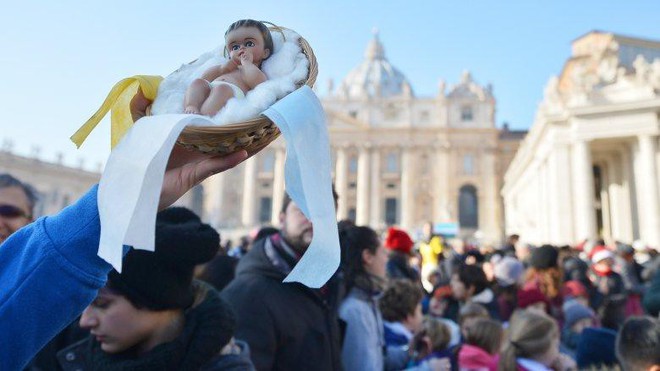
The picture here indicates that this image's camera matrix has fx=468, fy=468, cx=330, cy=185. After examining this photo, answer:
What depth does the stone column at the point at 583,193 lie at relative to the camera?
758 inches

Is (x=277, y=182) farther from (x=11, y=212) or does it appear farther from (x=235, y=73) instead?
(x=235, y=73)

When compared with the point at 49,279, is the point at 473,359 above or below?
below

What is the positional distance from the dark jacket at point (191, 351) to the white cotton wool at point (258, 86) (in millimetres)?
948

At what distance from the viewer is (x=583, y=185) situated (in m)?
19.8

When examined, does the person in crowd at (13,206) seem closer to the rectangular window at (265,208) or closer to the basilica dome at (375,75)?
the rectangular window at (265,208)

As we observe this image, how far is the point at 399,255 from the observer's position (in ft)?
22.4

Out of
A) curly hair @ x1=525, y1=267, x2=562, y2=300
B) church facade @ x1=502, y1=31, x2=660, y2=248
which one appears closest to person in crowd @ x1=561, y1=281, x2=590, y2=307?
curly hair @ x1=525, y1=267, x2=562, y2=300

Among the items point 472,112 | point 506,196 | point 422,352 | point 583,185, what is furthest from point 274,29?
point 472,112

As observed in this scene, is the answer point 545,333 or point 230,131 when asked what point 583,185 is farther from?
→ point 230,131

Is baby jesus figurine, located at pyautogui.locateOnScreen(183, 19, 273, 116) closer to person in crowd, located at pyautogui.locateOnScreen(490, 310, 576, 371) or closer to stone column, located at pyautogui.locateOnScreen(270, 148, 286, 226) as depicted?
person in crowd, located at pyautogui.locateOnScreen(490, 310, 576, 371)

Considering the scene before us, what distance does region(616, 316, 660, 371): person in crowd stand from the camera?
8.82ft

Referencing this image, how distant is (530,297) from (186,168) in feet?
17.4

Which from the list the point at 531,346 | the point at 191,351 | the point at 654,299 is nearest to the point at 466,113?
the point at 654,299

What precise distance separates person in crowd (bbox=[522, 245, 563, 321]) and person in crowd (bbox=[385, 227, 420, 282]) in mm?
1534
